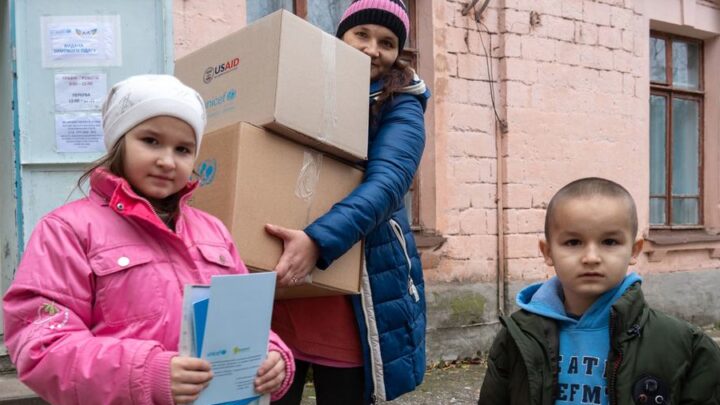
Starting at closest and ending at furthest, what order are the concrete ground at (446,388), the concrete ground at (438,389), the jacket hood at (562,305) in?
the jacket hood at (562,305)
the concrete ground at (438,389)
the concrete ground at (446,388)

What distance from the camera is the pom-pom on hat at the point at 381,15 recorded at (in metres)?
2.20

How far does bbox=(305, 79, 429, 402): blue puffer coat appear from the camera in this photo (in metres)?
2.00

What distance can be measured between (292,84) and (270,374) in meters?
0.79

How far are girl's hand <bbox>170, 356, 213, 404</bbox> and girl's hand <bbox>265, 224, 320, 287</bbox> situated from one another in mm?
527

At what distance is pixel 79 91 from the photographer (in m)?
3.70

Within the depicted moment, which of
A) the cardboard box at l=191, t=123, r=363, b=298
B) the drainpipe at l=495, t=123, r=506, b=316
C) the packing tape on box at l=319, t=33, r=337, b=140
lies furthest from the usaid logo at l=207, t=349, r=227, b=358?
the drainpipe at l=495, t=123, r=506, b=316

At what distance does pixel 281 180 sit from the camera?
6.26ft

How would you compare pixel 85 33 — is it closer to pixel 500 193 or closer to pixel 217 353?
pixel 217 353

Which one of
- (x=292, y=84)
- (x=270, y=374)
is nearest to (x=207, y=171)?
(x=292, y=84)

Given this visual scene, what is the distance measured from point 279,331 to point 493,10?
13.1ft

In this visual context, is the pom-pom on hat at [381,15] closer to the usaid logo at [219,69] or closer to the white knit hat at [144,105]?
the usaid logo at [219,69]

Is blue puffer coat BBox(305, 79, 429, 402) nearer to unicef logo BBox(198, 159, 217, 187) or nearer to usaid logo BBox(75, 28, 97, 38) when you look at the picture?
unicef logo BBox(198, 159, 217, 187)

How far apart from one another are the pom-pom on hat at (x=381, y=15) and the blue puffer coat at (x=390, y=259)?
0.20 m

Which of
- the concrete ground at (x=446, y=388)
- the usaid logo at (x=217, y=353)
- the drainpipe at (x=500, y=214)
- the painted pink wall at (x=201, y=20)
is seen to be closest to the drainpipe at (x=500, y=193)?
the drainpipe at (x=500, y=214)
